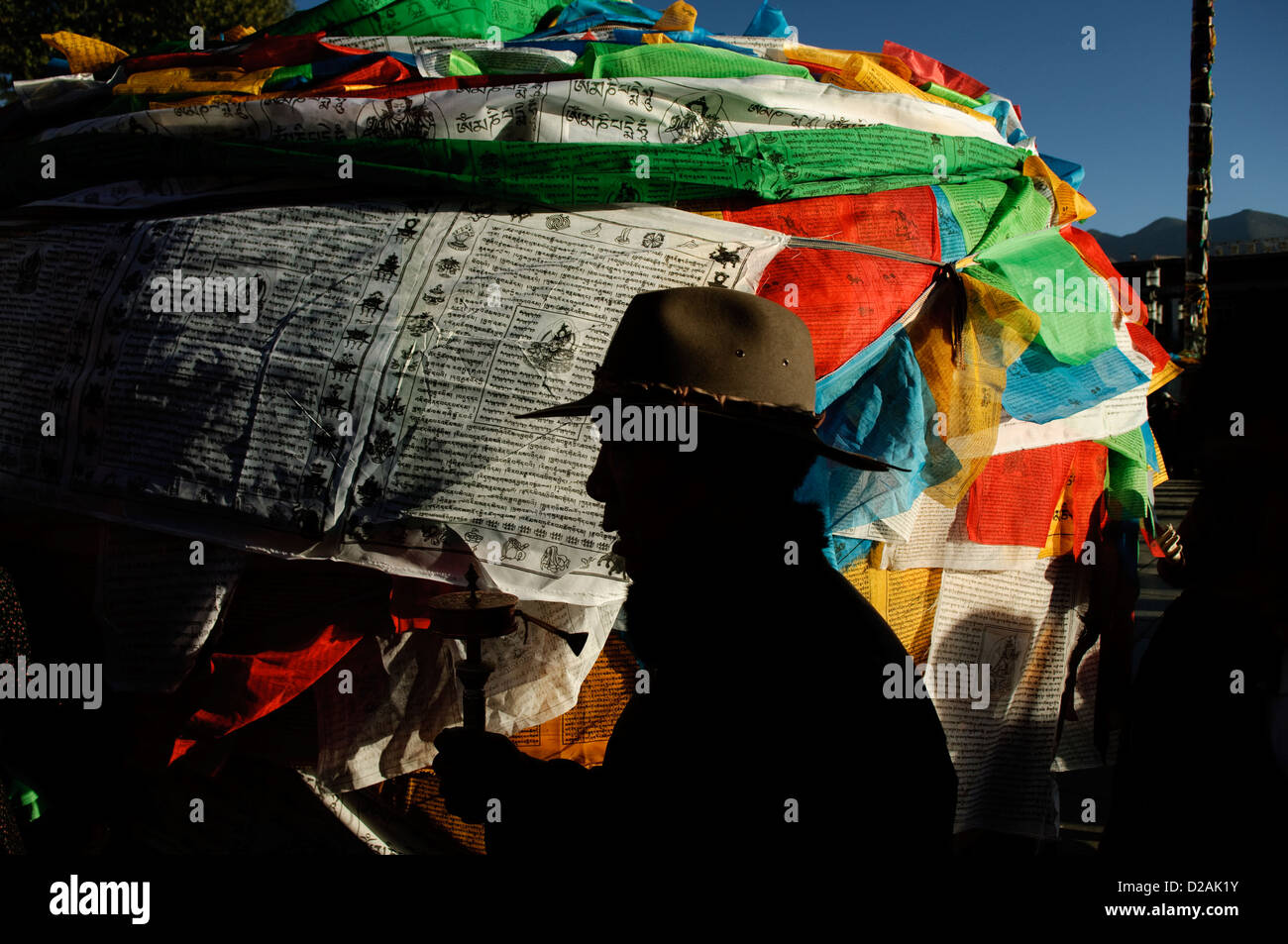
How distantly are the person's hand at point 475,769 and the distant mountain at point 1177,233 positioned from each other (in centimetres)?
9755

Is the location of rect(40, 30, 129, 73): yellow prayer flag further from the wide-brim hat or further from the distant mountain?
the distant mountain

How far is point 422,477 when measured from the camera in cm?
168

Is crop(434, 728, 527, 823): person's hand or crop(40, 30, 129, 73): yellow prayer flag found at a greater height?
crop(40, 30, 129, 73): yellow prayer flag

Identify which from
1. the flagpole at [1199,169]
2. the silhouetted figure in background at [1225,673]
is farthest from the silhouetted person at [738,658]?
the flagpole at [1199,169]

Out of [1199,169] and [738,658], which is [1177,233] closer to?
[1199,169]

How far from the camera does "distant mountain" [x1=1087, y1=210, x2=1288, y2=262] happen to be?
102062mm

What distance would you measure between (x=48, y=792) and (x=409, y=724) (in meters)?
0.76

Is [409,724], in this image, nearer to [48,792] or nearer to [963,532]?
[48,792]

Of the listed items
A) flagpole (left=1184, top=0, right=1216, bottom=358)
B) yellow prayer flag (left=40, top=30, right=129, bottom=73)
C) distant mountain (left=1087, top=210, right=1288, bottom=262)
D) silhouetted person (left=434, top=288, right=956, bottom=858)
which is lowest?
silhouetted person (left=434, top=288, right=956, bottom=858)

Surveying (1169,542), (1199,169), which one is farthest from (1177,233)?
(1169,542)

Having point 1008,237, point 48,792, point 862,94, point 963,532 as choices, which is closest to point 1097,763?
point 963,532

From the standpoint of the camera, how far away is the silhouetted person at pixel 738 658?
1.00 metres

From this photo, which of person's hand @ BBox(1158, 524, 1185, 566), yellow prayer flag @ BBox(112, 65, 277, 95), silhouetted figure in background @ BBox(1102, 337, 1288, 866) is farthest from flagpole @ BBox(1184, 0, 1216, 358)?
yellow prayer flag @ BBox(112, 65, 277, 95)

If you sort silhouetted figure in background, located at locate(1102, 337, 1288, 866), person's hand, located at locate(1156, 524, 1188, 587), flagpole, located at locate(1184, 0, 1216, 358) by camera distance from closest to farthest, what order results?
silhouetted figure in background, located at locate(1102, 337, 1288, 866), person's hand, located at locate(1156, 524, 1188, 587), flagpole, located at locate(1184, 0, 1216, 358)
